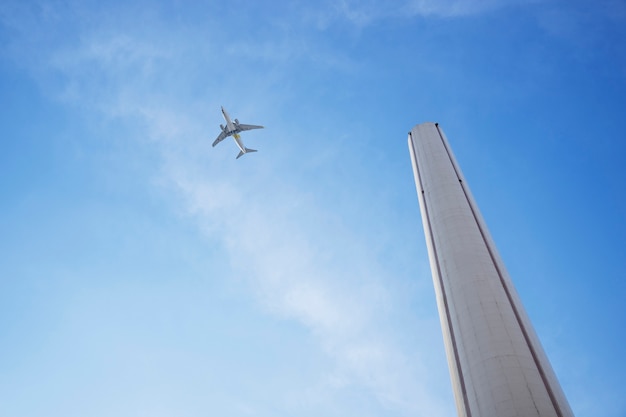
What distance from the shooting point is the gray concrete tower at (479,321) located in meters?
23.7

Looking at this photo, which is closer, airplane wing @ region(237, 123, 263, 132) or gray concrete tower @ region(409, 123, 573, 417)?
gray concrete tower @ region(409, 123, 573, 417)

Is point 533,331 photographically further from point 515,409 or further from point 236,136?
point 236,136

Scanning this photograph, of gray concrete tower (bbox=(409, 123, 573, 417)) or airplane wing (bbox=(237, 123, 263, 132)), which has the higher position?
airplane wing (bbox=(237, 123, 263, 132))

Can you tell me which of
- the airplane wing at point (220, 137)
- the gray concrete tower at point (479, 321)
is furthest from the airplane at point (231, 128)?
the gray concrete tower at point (479, 321)

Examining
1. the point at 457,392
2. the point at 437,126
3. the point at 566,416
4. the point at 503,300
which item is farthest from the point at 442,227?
the point at 437,126

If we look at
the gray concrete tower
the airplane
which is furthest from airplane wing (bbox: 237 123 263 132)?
the gray concrete tower

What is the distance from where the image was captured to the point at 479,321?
2784 cm

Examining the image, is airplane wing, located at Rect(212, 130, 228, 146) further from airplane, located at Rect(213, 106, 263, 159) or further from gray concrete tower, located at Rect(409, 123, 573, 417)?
gray concrete tower, located at Rect(409, 123, 573, 417)

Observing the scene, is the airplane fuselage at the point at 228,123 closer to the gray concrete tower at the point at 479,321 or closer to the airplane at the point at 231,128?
the airplane at the point at 231,128

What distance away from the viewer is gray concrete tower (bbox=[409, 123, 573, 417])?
23.7 m

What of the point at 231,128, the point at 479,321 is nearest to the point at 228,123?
the point at 231,128

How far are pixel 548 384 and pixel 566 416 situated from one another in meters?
1.86

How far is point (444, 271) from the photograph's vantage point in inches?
1330

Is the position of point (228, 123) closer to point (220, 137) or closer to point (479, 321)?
point (220, 137)
